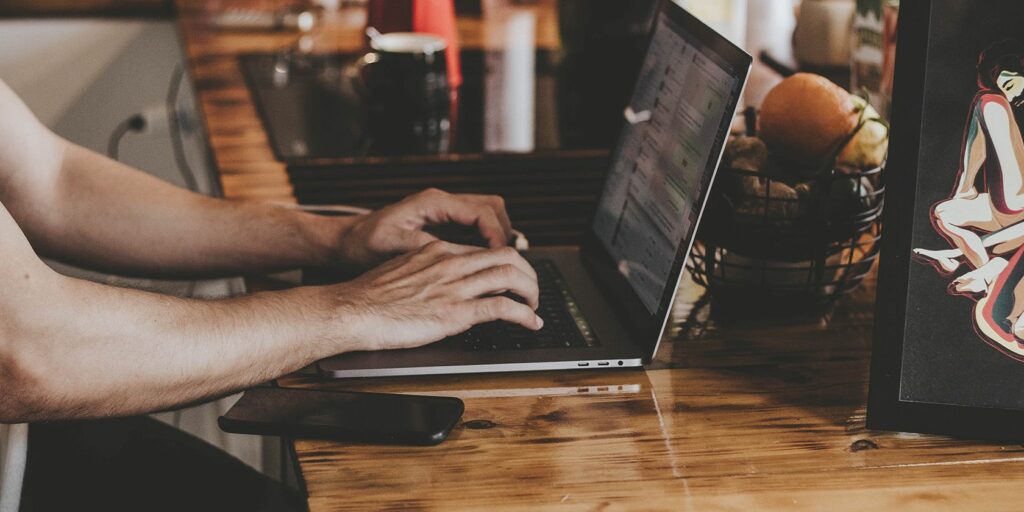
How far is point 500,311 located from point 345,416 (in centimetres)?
19

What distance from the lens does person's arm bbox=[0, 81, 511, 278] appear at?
46.3 inches

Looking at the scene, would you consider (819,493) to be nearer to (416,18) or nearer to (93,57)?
(416,18)

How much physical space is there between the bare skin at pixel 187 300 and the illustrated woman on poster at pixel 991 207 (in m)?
0.36

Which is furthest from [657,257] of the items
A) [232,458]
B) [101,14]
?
[101,14]

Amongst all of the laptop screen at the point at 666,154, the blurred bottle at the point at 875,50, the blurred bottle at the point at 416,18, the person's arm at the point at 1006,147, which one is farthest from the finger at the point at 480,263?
the blurred bottle at the point at 416,18

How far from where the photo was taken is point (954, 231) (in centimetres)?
80

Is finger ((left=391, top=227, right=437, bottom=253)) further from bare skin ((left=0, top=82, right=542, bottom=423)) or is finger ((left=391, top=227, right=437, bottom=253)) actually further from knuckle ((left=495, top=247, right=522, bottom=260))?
knuckle ((left=495, top=247, right=522, bottom=260))

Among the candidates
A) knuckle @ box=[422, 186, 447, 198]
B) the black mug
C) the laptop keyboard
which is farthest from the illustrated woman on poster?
the black mug

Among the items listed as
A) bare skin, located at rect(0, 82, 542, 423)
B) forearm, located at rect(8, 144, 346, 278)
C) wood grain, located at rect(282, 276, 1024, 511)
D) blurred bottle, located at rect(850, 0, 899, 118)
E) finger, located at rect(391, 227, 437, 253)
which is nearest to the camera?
wood grain, located at rect(282, 276, 1024, 511)

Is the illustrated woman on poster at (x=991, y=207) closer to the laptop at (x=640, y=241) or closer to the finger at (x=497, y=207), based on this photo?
the laptop at (x=640, y=241)

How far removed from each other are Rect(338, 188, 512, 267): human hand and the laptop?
8 cm

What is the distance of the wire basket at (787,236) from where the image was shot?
975mm

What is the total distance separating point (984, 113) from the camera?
0.79 metres

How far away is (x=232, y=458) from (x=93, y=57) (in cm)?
211
